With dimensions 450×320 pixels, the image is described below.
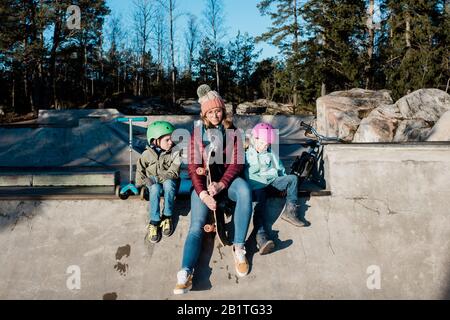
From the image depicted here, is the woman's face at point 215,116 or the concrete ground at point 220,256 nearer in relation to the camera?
the concrete ground at point 220,256

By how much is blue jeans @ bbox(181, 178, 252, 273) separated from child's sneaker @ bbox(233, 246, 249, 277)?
6 cm

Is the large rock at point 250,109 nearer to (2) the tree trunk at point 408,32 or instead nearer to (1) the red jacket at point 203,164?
(2) the tree trunk at point 408,32

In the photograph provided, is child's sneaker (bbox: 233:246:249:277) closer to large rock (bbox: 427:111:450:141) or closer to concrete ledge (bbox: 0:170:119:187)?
concrete ledge (bbox: 0:170:119:187)

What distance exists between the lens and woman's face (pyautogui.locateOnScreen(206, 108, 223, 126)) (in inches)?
149

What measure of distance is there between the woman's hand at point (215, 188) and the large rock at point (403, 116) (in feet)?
37.5

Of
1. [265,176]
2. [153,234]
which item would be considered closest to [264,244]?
[265,176]

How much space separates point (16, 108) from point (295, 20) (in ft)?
82.0

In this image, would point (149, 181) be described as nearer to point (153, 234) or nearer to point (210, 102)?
point (153, 234)

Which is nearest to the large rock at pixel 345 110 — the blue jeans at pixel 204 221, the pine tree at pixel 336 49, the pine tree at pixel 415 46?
the pine tree at pixel 415 46

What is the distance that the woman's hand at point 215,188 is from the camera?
11.3ft

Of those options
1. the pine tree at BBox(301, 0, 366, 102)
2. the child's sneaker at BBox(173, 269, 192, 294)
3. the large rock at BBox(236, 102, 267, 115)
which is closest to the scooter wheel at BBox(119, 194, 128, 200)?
the child's sneaker at BBox(173, 269, 192, 294)

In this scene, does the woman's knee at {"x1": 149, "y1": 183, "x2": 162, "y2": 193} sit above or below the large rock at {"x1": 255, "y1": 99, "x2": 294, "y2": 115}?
below

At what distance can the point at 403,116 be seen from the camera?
14.4 m

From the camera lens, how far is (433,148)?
13.8 ft
